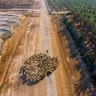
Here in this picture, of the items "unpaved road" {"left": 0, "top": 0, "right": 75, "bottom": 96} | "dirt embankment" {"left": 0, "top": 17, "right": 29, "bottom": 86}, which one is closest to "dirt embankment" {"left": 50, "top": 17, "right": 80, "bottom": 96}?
"unpaved road" {"left": 0, "top": 0, "right": 75, "bottom": 96}

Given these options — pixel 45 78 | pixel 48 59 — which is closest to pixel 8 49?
pixel 48 59

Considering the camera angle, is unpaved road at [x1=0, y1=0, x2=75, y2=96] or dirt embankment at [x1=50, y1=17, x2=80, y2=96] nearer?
unpaved road at [x1=0, y1=0, x2=75, y2=96]

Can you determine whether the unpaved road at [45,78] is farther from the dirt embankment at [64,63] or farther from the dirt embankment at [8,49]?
the dirt embankment at [8,49]

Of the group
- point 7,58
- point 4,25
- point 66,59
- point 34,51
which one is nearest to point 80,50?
point 66,59

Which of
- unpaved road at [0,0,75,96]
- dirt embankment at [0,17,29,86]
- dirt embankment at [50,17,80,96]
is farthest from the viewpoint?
dirt embankment at [0,17,29,86]

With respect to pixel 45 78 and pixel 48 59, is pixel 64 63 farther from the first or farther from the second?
pixel 45 78

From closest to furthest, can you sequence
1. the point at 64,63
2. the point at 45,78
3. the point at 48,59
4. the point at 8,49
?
the point at 45,78 → the point at 48,59 → the point at 64,63 → the point at 8,49

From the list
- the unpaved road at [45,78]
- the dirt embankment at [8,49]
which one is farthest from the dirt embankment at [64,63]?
the dirt embankment at [8,49]

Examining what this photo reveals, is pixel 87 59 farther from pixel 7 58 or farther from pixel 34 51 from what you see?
pixel 7 58

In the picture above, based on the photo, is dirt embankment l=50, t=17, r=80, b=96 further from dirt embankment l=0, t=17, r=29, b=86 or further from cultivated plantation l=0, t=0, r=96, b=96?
dirt embankment l=0, t=17, r=29, b=86
